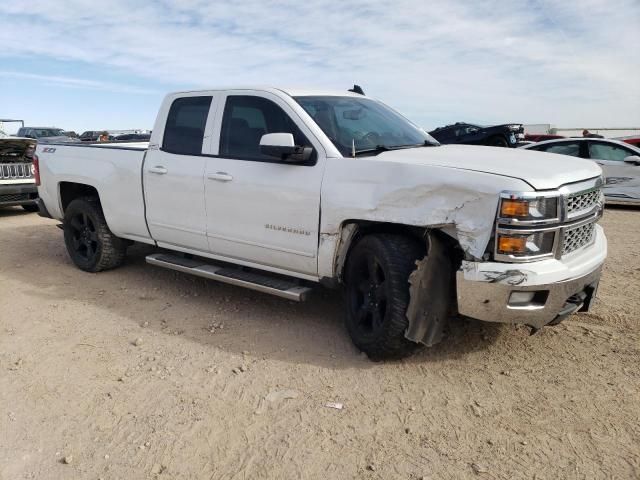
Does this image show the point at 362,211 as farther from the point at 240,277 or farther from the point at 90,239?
the point at 90,239

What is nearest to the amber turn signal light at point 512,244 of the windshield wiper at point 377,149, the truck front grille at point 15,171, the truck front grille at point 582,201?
the truck front grille at point 582,201

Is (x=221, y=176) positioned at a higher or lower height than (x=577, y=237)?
higher

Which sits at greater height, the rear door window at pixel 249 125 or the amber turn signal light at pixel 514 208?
the rear door window at pixel 249 125

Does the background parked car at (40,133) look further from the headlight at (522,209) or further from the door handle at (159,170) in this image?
the headlight at (522,209)

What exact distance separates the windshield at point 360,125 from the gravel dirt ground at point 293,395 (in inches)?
59.9

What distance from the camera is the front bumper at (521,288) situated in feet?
10.4

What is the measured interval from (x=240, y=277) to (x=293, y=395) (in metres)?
1.38

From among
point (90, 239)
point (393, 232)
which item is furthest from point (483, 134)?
point (393, 232)

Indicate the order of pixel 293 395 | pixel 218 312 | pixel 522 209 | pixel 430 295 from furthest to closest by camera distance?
pixel 218 312, pixel 430 295, pixel 293 395, pixel 522 209

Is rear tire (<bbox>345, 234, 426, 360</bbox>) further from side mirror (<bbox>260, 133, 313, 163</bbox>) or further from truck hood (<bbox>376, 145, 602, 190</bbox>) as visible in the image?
side mirror (<bbox>260, 133, 313, 163</bbox>)

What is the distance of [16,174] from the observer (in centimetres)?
928

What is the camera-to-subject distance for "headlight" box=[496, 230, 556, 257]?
3.13 m

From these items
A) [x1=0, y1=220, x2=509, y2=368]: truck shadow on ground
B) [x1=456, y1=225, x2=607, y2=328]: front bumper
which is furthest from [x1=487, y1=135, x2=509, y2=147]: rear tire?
[x1=456, y1=225, x2=607, y2=328]: front bumper

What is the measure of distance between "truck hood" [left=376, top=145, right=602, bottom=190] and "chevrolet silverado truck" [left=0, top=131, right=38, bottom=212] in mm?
7671
